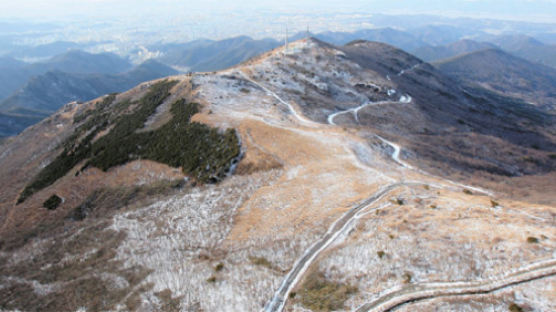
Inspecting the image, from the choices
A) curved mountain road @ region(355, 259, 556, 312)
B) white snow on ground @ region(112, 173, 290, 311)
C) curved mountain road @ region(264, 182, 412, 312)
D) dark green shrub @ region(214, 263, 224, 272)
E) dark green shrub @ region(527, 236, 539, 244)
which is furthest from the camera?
dark green shrub @ region(214, 263, 224, 272)

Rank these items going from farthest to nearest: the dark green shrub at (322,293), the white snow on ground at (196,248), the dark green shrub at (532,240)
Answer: the white snow on ground at (196,248) → the dark green shrub at (322,293) → the dark green shrub at (532,240)

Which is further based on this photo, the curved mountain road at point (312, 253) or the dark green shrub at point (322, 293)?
the curved mountain road at point (312, 253)

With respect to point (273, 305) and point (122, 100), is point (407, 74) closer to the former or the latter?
point (122, 100)

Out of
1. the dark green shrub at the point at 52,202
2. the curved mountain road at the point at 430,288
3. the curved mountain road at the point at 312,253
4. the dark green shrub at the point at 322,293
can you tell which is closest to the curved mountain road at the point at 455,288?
the curved mountain road at the point at 430,288

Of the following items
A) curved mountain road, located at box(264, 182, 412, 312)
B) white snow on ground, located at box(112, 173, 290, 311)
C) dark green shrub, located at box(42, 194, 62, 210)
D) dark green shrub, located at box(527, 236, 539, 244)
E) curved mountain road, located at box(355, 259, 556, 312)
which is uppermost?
dark green shrub, located at box(527, 236, 539, 244)

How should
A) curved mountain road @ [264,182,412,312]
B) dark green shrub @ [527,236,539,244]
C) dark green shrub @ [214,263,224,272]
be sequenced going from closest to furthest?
1. dark green shrub @ [527,236,539,244]
2. curved mountain road @ [264,182,412,312]
3. dark green shrub @ [214,263,224,272]

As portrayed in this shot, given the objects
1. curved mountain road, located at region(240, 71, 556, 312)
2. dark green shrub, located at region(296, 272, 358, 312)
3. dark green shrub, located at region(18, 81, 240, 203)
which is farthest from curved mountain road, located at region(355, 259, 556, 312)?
dark green shrub, located at region(18, 81, 240, 203)

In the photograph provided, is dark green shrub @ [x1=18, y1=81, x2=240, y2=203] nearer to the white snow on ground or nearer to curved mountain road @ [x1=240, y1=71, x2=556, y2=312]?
the white snow on ground

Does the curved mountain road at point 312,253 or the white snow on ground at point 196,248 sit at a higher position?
the curved mountain road at point 312,253

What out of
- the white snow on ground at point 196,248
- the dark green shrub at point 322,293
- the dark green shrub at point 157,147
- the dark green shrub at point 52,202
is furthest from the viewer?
the dark green shrub at point 157,147

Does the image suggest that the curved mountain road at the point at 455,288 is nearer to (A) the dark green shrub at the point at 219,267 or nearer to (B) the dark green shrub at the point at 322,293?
(B) the dark green shrub at the point at 322,293
